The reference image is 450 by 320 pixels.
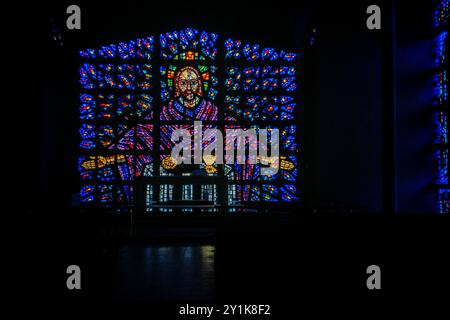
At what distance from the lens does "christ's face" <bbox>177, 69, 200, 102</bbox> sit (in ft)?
36.5

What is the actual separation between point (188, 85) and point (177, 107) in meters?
0.56

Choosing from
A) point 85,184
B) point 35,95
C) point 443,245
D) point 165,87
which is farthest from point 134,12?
point 443,245

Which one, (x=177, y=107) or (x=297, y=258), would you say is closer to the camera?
(x=297, y=258)

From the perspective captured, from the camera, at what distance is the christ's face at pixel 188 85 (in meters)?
11.1

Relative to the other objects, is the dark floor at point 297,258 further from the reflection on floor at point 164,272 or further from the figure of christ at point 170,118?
the figure of christ at point 170,118

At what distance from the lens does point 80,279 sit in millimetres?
3361

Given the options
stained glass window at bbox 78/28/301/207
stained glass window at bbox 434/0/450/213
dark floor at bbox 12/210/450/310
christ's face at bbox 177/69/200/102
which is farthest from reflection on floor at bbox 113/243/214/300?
christ's face at bbox 177/69/200/102

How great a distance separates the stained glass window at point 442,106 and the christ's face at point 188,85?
5649 mm

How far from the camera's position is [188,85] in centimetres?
1116

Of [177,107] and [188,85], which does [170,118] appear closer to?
[177,107]

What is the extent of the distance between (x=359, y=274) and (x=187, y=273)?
2.54 m

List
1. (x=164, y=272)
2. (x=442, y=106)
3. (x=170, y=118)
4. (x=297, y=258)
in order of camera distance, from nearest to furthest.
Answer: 1. (x=297, y=258)
2. (x=164, y=272)
3. (x=442, y=106)
4. (x=170, y=118)

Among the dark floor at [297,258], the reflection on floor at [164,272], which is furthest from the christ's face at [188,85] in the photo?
the dark floor at [297,258]

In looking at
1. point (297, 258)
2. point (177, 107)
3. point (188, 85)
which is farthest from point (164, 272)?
point (188, 85)
